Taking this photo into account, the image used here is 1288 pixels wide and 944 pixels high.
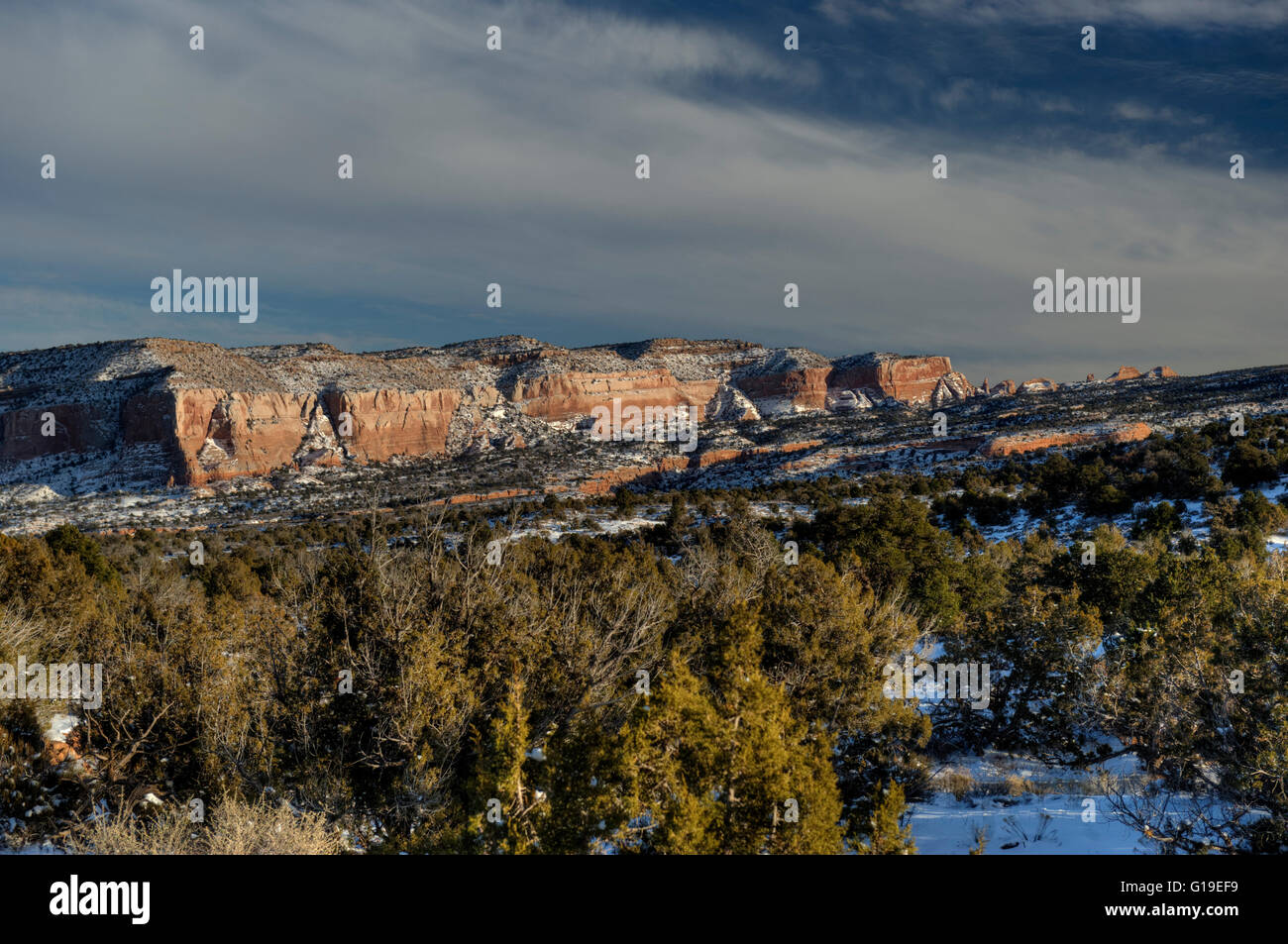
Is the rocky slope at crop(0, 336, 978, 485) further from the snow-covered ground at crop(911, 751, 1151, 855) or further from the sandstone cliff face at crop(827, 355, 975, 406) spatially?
the snow-covered ground at crop(911, 751, 1151, 855)

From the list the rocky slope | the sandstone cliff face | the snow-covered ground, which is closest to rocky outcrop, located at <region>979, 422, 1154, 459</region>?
the snow-covered ground

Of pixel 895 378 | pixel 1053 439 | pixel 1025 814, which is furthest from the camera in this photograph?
pixel 895 378

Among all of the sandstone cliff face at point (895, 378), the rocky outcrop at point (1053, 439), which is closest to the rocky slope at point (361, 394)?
the sandstone cliff face at point (895, 378)

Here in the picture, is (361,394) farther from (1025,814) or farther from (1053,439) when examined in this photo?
(1025,814)

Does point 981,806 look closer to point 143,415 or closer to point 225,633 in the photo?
point 225,633

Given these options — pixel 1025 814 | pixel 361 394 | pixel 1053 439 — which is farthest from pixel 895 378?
pixel 1025 814

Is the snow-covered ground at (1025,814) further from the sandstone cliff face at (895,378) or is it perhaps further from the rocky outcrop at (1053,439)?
the sandstone cliff face at (895,378)

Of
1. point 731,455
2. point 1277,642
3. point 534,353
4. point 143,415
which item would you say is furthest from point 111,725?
point 534,353

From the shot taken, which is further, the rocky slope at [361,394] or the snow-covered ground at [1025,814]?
the rocky slope at [361,394]
